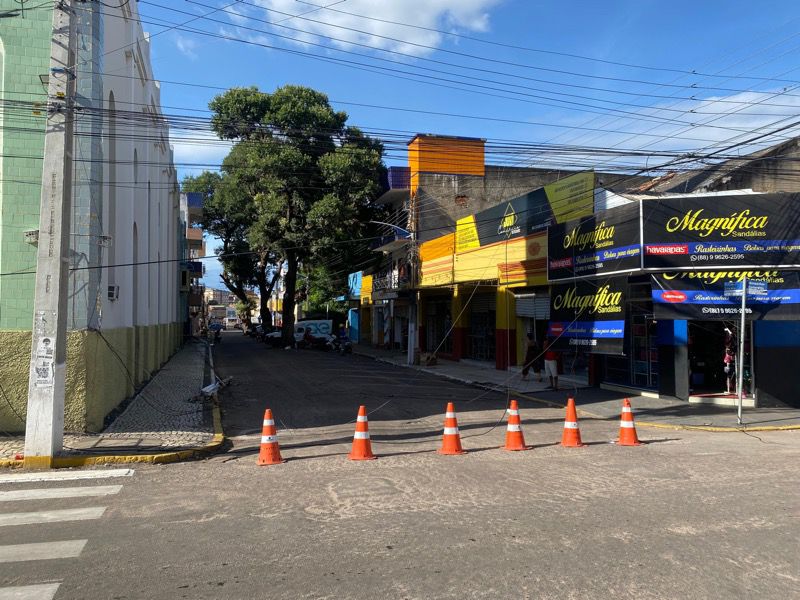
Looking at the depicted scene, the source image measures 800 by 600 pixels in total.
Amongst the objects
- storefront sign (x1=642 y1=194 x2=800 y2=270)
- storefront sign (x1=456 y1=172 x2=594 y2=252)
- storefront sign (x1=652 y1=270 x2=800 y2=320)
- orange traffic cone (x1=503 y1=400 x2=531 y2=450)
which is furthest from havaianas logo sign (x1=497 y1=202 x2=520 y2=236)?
orange traffic cone (x1=503 y1=400 x2=531 y2=450)

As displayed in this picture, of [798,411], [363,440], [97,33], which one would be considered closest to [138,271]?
[97,33]

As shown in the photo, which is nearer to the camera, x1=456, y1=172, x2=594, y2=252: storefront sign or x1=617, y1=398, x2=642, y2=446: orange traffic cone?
x1=617, y1=398, x2=642, y2=446: orange traffic cone

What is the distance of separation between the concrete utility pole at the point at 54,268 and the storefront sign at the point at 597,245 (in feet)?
38.5

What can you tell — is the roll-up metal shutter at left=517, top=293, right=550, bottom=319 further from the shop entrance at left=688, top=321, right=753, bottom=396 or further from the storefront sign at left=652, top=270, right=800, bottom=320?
the storefront sign at left=652, top=270, right=800, bottom=320

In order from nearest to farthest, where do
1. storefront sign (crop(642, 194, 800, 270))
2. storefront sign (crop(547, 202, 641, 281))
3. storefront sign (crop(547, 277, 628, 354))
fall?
storefront sign (crop(642, 194, 800, 270)) → storefront sign (crop(547, 277, 628, 354)) → storefront sign (crop(547, 202, 641, 281))

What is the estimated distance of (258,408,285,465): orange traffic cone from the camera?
8688mm

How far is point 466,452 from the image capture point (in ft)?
30.7

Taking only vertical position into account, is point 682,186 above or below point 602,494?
above

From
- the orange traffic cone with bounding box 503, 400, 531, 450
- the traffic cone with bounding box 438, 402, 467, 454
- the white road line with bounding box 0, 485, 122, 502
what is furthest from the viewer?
the orange traffic cone with bounding box 503, 400, 531, 450

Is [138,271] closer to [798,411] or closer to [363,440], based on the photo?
[363,440]

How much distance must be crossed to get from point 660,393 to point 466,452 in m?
8.20

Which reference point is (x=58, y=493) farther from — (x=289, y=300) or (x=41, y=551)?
(x=289, y=300)

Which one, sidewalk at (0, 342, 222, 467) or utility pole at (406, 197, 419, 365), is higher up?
utility pole at (406, 197, 419, 365)

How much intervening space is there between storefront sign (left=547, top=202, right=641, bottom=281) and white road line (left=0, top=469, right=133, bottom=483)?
11537mm
